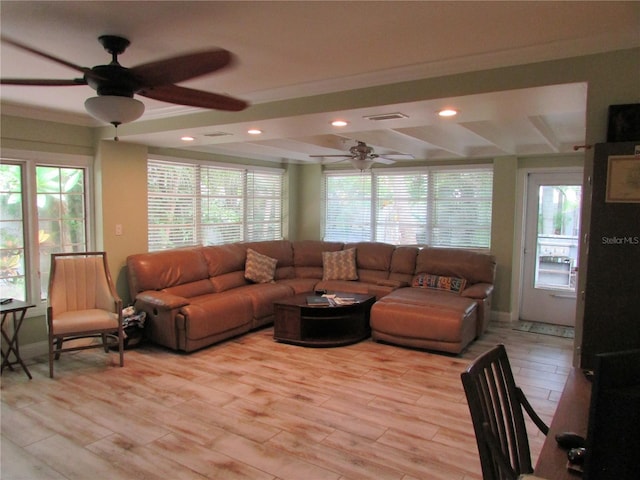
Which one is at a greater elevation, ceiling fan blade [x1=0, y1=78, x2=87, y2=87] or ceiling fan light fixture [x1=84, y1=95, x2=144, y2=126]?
ceiling fan blade [x1=0, y1=78, x2=87, y2=87]

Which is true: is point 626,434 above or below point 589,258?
below

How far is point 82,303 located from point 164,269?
94cm

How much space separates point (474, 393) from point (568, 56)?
2.01 meters

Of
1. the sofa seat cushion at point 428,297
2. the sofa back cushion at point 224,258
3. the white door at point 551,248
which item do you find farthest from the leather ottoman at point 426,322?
the sofa back cushion at point 224,258

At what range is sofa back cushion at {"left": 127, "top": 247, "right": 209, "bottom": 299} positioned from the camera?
4.87 m

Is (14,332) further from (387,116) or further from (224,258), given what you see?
(387,116)

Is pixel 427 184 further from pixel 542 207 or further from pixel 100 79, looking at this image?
pixel 100 79

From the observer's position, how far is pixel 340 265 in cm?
645

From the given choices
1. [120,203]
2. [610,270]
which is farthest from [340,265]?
[610,270]

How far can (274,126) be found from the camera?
3875 mm

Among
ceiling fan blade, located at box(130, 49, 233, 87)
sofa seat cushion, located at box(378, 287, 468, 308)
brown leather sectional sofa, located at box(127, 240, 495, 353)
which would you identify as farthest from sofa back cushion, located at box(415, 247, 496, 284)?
ceiling fan blade, located at box(130, 49, 233, 87)

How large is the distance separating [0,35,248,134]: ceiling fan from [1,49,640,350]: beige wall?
126 centimetres

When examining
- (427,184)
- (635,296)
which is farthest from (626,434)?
(427,184)

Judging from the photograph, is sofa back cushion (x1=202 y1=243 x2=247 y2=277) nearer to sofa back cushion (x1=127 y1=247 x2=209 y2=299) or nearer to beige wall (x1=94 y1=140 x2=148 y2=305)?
sofa back cushion (x1=127 y1=247 x2=209 y2=299)
